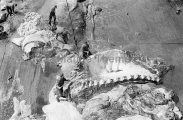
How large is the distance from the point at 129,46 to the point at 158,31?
6.10ft

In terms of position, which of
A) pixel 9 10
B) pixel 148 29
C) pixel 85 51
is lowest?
pixel 85 51

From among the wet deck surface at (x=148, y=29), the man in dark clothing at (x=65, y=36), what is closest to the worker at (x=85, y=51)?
the man in dark clothing at (x=65, y=36)

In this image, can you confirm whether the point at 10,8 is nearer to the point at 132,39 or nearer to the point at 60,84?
the point at 60,84

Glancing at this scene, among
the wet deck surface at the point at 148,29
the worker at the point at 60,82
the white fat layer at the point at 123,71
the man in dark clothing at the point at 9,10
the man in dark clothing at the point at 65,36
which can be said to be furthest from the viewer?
the man in dark clothing at the point at 9,10

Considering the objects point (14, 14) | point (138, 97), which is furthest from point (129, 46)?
point (14, 14)

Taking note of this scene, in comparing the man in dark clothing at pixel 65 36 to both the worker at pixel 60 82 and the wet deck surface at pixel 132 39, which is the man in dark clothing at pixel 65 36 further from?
the worker at pixel 60 82

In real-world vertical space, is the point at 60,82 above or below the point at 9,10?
below

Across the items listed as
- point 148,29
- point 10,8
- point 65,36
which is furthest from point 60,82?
point 10,8

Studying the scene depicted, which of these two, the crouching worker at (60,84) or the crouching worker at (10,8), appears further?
the crouching worker at (10,8)

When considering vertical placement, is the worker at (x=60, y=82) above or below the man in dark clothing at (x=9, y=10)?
below

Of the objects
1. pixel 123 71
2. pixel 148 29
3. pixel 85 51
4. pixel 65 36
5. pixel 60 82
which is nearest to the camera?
pixel 60 82

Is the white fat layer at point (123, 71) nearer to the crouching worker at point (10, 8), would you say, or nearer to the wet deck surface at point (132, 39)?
the wet deck surface at point (132, 39)

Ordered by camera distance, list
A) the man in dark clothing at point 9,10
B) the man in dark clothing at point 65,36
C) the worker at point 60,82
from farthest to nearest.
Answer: the man in dark clothing at point 9,10 < the man in dark clothing at point 65,36 < the worker at point 60,82

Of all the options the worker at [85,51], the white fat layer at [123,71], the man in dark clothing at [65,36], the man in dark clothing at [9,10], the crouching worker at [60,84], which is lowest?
the crouching worker at [60,84]
